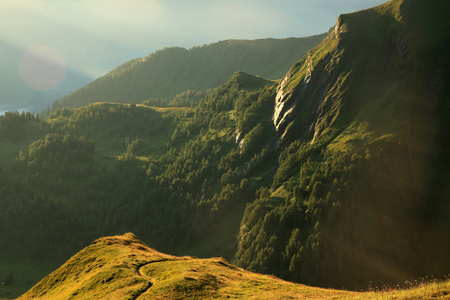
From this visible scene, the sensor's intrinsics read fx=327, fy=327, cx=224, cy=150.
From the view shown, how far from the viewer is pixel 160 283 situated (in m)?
52.9

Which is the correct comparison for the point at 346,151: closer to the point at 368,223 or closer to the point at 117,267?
the point at 368,223

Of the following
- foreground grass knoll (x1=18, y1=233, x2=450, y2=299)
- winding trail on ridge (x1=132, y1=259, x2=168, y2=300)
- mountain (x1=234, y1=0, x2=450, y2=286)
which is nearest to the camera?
foreground grass knoll (x1=18, y1=233, x2=450, y2=299)

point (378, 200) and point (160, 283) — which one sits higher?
point (160, 283)

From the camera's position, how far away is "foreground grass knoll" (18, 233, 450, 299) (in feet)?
152

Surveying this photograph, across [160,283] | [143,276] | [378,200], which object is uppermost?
[160,283]

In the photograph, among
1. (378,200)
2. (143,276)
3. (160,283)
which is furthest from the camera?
(378,200)

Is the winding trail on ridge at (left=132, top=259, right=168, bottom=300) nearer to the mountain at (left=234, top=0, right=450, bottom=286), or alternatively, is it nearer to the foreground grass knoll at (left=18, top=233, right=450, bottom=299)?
the foreground grass knoll at (left=18, top=233, right=450, bottom=299)

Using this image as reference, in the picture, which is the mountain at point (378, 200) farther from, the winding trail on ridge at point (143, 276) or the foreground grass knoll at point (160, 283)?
the winding trail on ridge at point (143, 276)

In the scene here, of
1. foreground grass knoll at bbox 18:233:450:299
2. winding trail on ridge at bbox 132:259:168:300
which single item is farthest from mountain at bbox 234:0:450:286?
winding trail on ridge at bbox 132:259:168:300

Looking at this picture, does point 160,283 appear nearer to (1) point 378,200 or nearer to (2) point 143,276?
(2) point 143,276

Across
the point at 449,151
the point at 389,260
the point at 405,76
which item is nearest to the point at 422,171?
the point at 449,151

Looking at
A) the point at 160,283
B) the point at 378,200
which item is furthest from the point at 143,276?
→ the point at 378,200

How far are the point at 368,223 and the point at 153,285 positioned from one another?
420ft

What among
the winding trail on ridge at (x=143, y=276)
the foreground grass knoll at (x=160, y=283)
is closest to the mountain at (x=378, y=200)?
the foreground grass knoll at (x=160, y=283)
